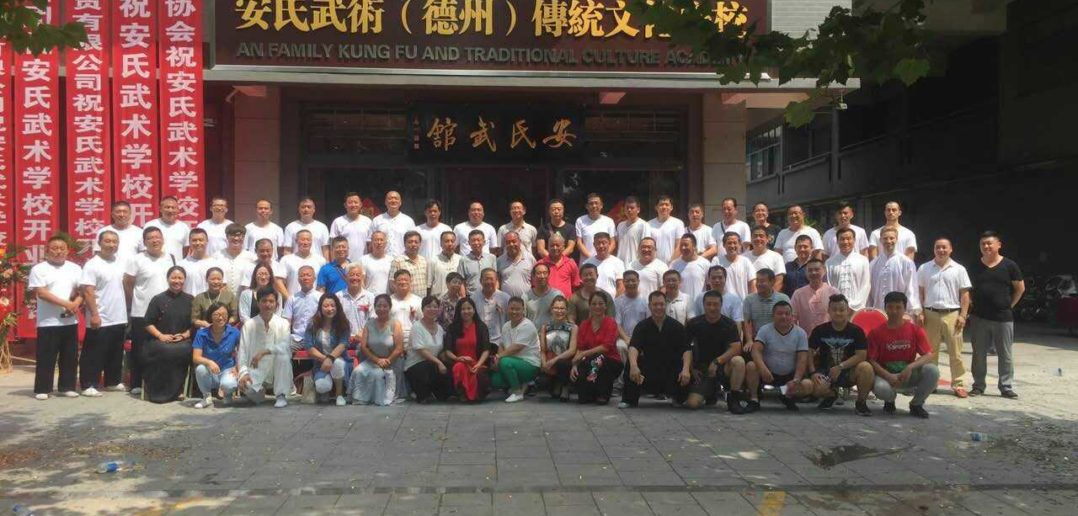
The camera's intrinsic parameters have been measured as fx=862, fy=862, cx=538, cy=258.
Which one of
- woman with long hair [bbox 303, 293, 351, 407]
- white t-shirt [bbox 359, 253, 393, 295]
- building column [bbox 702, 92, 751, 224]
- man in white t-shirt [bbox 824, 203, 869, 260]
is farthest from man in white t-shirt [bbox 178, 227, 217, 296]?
building column [bbox 702, 92, 751, 224]

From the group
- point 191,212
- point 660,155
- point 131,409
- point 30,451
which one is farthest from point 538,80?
point 30,451

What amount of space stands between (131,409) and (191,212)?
313 cm

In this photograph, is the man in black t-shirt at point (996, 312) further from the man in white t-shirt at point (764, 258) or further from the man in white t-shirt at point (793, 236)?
the man in white t-shirt at point (764, 258)

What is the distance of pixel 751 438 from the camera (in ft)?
23.6

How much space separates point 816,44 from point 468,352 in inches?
187

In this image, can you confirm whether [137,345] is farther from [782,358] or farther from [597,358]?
[782,358]

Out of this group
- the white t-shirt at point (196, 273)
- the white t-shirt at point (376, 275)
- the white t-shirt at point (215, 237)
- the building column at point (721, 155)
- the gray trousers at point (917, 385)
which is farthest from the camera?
the building column at point (721, 155)

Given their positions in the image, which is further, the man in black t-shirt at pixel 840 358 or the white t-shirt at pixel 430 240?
the white t-shirt at pixel 430 240

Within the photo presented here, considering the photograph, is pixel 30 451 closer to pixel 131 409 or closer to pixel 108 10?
pixel 131 409

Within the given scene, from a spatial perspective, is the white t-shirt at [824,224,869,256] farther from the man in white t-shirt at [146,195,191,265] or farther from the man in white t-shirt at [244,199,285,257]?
the man in white t-shirt at [146,195,191,265]

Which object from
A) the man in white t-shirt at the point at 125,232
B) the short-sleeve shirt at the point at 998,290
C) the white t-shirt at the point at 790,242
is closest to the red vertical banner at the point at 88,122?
the man in white t-shirt at the point at 125,232

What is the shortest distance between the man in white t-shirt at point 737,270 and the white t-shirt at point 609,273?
3.81 feet

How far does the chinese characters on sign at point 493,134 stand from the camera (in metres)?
12.3

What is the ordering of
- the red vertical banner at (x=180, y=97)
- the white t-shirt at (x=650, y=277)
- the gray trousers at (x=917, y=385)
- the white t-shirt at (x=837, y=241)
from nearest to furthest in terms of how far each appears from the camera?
the gray trousers at (x=917, y=385) < the white t-shirt at (x=650, y=277) < the white t-shirt at (x=837, y=241) < the red vertical banner at (x=180, y=97)
